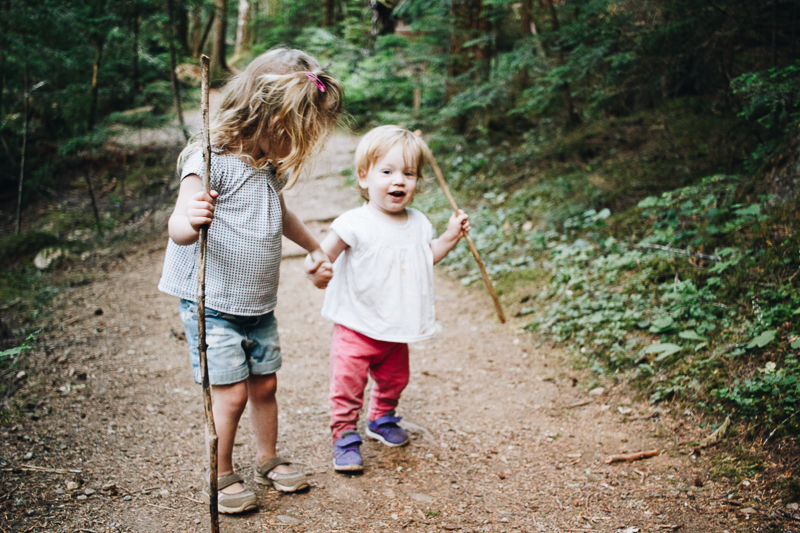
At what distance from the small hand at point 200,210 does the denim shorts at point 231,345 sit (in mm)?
461

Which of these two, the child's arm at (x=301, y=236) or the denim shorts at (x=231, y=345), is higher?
the child's arm at (x=301, y=236)

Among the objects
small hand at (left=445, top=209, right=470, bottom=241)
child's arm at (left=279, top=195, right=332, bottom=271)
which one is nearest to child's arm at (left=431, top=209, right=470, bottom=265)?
small hand at (left=445, top=209, right=470, bottom=241)

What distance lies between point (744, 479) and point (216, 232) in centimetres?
247

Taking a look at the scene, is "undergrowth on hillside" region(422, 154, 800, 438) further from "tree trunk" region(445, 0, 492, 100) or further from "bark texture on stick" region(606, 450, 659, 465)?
"tree trunk" region(445, 0, 492, 100)

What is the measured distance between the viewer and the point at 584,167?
566 cm

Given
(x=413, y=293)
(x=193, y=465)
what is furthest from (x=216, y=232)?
(x=193, y=465)

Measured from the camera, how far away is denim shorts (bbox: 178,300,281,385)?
2.03 meters

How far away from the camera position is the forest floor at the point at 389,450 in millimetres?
2086

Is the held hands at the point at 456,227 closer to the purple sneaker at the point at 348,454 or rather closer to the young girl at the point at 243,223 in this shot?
the young girl at the point at 243,223

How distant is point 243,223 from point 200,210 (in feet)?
1.09

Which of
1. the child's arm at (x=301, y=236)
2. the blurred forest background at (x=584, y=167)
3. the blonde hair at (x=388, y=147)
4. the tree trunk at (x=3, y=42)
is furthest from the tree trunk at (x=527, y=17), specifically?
the tree trunk at (x=3, y=42)

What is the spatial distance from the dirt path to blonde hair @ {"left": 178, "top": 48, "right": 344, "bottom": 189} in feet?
0.63

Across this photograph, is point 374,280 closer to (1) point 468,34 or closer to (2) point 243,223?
(2) point 243,223

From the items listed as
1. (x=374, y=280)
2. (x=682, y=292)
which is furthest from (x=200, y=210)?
(x=682, y=292)
